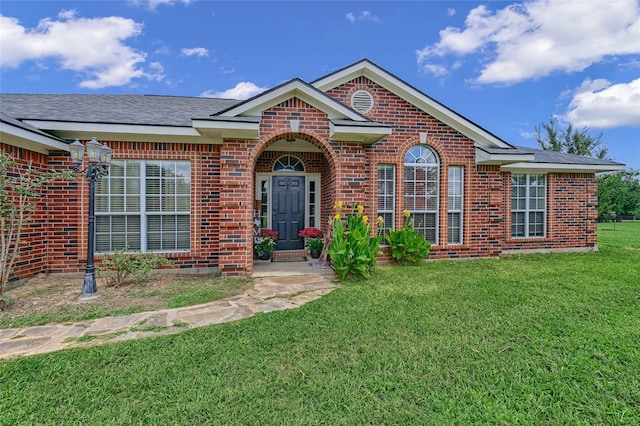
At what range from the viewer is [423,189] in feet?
26.4

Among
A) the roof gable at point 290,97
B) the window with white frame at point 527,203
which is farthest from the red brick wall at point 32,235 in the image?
the window with white frame at point 527,203

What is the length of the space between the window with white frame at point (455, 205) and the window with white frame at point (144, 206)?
6.80 meters

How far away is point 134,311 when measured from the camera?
13.7 ft

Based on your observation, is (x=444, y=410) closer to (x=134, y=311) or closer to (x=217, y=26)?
(x=134, y=311)

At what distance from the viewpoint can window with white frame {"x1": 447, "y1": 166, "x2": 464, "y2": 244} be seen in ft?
Answer: 26.7

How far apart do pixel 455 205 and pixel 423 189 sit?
3.46 ft

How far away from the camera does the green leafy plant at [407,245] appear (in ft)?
23.8

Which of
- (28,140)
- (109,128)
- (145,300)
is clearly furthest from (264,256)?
(28,140)

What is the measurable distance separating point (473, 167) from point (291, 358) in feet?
24.3

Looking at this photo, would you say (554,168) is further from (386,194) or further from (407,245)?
(407,245)

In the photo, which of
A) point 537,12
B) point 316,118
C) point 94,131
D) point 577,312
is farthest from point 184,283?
point 537,12

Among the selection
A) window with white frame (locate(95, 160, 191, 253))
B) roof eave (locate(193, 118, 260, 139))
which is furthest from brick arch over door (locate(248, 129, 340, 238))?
window with white frame (locate(95, 160, 191, 253))

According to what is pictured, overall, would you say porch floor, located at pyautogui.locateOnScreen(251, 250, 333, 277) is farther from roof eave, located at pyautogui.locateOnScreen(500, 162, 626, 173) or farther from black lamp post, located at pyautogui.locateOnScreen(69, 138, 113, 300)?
roof eave, located at pyautogui.locateOnScreen(500, 162, 626, 173)

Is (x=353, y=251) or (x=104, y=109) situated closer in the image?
(x=353, y=251)
